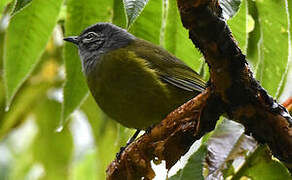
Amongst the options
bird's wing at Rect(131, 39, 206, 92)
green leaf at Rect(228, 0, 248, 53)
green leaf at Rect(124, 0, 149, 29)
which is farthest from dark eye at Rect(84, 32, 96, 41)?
green leaf at Rect(124, 0, 149, 29)

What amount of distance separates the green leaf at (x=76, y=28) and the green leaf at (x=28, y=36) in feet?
0.27

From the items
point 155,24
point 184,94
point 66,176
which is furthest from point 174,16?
point 66,176

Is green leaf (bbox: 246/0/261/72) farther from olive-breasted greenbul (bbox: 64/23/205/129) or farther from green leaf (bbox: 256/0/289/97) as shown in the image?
olive-breasted greenbul (bbox: 64/23/205/129)

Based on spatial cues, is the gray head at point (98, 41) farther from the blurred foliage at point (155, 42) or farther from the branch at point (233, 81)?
the branch at point (233, 81)

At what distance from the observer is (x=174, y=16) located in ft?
8.88

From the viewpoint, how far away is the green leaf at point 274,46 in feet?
8.38

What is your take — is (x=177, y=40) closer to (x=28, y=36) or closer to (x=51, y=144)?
(x=28, y=36)

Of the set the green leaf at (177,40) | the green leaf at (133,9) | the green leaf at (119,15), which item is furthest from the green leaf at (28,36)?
the green leaf at (133,9)

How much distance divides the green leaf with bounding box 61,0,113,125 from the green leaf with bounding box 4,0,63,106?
0.08 m

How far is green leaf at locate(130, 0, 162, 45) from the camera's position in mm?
2635

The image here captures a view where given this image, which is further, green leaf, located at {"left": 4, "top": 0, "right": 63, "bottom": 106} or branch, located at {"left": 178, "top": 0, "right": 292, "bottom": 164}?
green leaf, located at {"left": 4, "top": 0, "right": 63, "bottom": 106}

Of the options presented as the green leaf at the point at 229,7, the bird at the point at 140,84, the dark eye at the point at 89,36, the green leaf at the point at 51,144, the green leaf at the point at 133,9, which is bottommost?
the green leaf at the point at 51,144

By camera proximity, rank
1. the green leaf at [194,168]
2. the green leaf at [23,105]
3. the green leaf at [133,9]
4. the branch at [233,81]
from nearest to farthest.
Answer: the branch at [233,81] < the green leaf at [133,9] < the green leaf at [194,168] < the green leaf at [23,105]

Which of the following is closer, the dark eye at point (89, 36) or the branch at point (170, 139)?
the branch at point (170, 139)
